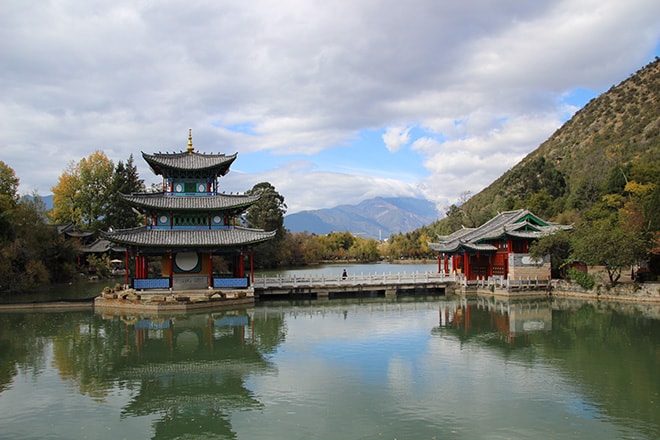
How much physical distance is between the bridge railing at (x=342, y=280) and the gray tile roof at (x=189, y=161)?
24.8ft

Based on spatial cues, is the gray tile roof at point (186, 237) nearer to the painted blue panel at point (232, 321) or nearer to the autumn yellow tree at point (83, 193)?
the painted blue panel at point (232, 321)

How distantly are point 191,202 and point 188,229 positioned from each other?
5.38ft

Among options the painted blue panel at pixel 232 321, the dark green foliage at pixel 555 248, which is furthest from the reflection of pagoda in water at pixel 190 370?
the dark green foliage at pixel 555 248

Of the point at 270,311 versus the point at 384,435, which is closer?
the point at 384,435

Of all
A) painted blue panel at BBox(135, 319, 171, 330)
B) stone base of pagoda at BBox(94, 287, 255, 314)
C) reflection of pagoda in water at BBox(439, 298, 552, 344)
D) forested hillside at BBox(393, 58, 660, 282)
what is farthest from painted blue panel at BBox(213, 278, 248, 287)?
forested hillside at BBox(393, 58, 660, 282)

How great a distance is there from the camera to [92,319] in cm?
2536

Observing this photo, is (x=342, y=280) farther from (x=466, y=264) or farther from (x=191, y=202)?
(x=191, y=202)

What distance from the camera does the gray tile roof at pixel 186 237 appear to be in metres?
28.9

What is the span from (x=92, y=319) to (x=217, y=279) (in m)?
7.48

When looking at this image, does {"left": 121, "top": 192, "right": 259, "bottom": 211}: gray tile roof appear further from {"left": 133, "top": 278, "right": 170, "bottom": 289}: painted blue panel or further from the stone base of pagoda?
the stone base of pagoda

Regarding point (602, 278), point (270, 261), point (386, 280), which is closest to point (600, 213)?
point (602, 278)

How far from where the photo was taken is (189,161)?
106 ft

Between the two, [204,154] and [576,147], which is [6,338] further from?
[576,147]

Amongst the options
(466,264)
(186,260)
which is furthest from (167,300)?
(466,264)
